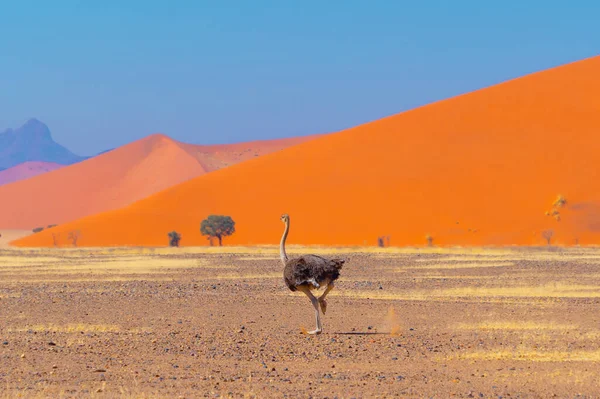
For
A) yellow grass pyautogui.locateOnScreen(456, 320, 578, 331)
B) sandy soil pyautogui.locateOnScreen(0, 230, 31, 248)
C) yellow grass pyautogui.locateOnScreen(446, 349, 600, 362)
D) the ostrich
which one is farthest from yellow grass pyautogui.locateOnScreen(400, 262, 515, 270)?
sandy soil pyautogui.locateOnScreen(0, 230, 31, 248)

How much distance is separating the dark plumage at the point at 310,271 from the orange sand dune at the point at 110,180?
125217mm

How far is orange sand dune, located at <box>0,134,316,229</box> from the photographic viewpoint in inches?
5566

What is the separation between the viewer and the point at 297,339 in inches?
594

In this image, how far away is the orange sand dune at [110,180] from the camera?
14138 centimetres

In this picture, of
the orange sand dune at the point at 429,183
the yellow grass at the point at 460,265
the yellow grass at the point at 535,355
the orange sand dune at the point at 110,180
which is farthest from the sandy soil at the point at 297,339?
the orange sand dune at the point at 110,180

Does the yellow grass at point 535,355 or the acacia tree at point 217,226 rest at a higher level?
the acacia tree at point 217,226

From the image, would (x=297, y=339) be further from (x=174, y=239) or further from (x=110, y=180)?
(x=110, y=180)

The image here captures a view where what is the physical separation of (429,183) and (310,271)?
66406mm

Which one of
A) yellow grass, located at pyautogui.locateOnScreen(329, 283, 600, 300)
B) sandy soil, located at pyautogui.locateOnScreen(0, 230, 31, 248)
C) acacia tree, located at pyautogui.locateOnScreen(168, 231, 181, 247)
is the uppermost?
sandy soil, located at pyautogui.locateOnScreen(0, 230, 31, 248)

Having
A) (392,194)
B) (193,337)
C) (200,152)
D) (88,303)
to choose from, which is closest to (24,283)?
(88,303)

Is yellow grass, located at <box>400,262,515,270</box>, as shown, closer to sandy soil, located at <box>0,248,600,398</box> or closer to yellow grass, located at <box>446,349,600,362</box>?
sandy soil, located at <box>0,248,600,398</box>

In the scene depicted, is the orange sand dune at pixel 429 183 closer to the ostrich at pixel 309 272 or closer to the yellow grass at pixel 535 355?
the ostrich at pixel 309 272

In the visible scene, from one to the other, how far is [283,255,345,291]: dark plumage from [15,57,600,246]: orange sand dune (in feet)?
176

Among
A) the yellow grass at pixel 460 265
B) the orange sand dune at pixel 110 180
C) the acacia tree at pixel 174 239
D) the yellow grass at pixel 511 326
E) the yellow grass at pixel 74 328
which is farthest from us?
the orange sand dune at pixel 110 180
